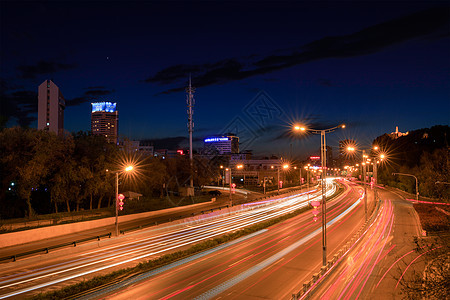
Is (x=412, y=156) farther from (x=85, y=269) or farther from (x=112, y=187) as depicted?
(x=85, y=269)

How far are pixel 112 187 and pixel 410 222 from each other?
38458 millimetres

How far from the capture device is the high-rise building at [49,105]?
384ft

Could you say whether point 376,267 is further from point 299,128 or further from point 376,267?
point 299,128

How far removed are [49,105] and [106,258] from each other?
118869 millimetres

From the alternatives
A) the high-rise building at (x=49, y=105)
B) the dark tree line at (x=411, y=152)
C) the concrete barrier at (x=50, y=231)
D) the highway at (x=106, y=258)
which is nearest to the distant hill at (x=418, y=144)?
the dark tree line at (x=411, y=152)

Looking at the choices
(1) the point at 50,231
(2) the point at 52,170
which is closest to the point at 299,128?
(1) the point at 50,231

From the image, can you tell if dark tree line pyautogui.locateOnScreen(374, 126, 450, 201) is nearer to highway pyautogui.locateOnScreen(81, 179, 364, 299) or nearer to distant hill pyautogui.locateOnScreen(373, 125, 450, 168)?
distant hill pyautogui.locateOnScreen(373, 125, 450, 168)

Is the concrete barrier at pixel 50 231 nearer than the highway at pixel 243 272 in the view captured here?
No

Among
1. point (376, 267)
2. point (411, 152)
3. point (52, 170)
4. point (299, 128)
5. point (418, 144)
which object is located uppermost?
point (418, 144)

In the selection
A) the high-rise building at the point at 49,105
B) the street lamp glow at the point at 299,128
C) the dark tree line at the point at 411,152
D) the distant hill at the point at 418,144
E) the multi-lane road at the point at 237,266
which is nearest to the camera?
the multi-lane road at the point at 237,266

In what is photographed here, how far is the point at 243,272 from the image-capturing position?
17.7 meters

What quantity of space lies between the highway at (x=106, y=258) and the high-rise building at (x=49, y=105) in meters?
106

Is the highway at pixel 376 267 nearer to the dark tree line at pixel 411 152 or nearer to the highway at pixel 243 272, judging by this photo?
the highway at pixel 243 272

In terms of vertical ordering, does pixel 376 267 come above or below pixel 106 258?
above
